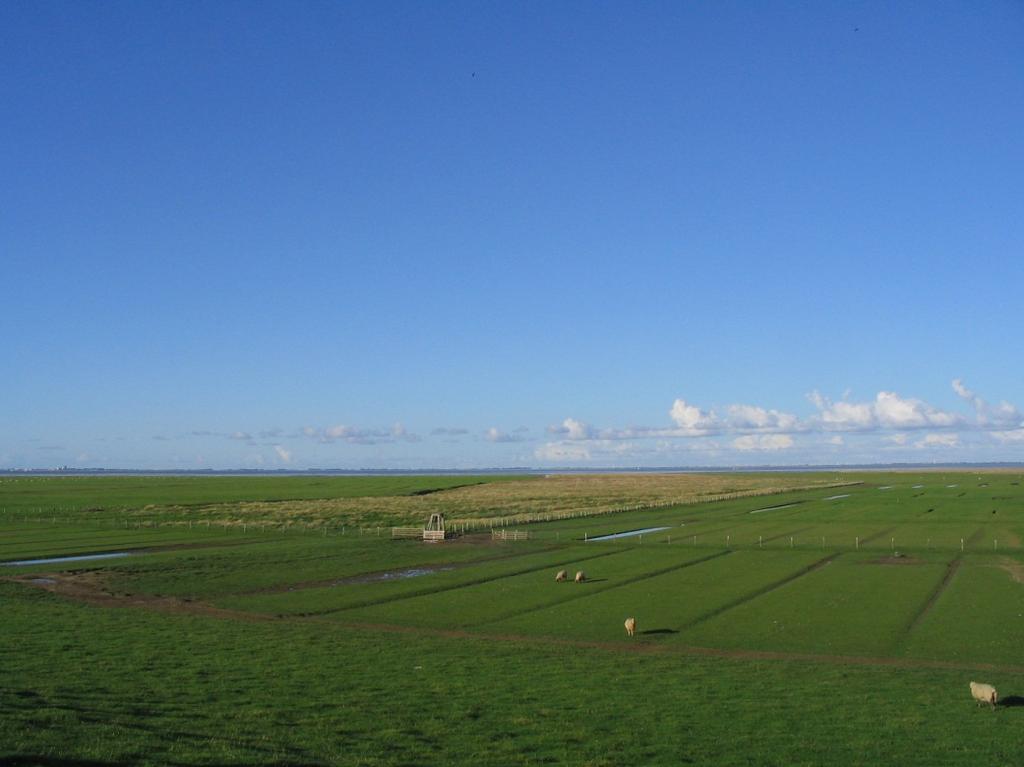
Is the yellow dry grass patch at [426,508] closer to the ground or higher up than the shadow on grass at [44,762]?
closer to the ground

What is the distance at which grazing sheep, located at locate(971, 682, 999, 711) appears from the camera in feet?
77.3

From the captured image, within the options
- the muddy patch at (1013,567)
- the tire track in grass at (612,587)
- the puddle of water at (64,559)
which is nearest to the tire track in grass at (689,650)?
the tire track in grass at (612,587)

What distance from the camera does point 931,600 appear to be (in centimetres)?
4372

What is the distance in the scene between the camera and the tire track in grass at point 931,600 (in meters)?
36.1

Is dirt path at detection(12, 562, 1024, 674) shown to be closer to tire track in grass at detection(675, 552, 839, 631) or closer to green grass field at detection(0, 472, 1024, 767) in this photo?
green grass field at detection(0, 472, 1024, 767)

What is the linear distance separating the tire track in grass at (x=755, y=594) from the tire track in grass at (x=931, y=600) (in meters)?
7.84

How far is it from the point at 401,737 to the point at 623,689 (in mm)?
8335

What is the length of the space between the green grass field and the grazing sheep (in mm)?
561

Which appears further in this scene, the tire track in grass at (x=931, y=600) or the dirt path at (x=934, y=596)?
the dirt path at (x=934, y=596)

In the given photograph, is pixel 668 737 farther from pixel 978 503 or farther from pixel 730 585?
pixel 978 503

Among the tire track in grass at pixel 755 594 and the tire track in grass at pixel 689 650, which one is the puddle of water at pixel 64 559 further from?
the tire track in grass at pixel 755 594

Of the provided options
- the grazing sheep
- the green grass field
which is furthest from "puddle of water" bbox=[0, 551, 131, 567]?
the grazing sheep

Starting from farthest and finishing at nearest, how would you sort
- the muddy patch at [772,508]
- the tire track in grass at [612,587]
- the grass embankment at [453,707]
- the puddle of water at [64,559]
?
the muddy patch at [772,508], the puddle of water at [64,559], the tire track in grass at [612,587], the grass embankment at [453,707]

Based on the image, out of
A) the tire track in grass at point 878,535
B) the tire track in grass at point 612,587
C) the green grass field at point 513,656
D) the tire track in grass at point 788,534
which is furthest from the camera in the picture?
the tire track in grass at point 788,534
